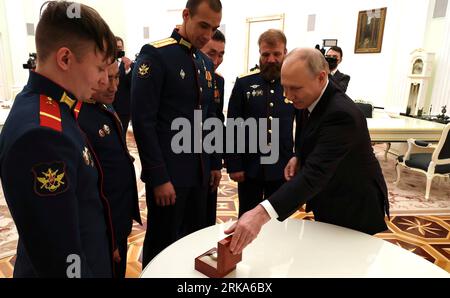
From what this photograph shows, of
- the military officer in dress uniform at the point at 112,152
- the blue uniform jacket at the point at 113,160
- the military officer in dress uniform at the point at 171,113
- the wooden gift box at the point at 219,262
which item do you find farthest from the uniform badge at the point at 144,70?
the wooden gift box at the point at 219,262

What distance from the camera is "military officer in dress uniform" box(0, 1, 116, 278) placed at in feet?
2.65

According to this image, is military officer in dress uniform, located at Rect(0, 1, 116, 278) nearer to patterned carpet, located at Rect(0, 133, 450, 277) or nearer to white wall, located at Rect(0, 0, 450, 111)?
patterned carpet, located at Rect(0, 133, 450, 277)

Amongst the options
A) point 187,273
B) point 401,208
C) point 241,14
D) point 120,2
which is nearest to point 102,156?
point 187,273

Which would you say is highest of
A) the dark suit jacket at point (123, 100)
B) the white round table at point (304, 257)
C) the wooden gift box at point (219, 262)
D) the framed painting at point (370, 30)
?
the framed painting at point (370, 30)

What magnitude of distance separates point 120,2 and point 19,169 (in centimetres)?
1166

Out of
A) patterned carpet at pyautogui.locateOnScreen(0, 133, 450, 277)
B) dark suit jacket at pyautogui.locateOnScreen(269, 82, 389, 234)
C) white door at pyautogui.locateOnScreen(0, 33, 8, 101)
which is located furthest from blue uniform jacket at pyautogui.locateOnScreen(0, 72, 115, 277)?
white door at pyautogui.locateOnScreen(0, 33, 8, 101)

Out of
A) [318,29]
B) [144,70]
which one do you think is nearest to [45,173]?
[144,70]

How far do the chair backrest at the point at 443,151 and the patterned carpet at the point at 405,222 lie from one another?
52 centimetres

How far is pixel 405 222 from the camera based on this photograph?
3.73 metres

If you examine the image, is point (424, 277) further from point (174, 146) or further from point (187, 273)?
point (174, 146)

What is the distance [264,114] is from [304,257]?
1.33m

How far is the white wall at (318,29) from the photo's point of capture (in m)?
6.80

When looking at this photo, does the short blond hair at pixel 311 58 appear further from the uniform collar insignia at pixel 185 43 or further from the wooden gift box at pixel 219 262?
the wooden gift box at pixel 219 262

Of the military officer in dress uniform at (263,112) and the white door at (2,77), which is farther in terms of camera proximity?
the white door at (2,77)
